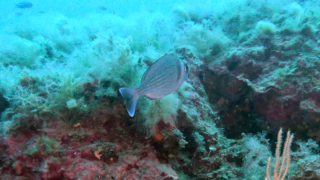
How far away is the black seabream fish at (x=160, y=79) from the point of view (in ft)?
6.80

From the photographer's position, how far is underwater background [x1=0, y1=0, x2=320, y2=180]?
2197mm

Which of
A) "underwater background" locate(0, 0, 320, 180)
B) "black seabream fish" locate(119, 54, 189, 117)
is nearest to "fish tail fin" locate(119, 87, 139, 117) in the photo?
"black seabream fish" locate(119, 54, 189, 117)

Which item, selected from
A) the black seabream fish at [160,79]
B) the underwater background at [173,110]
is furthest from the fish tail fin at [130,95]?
the underwater background at [173,110]

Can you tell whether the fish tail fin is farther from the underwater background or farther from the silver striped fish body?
the underwater background

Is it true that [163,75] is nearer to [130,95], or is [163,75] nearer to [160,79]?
[160,79]

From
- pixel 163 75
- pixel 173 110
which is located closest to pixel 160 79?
pixel 163 75

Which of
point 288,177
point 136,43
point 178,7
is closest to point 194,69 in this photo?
point 136,43

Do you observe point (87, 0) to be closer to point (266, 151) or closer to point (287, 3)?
point (287, 3)

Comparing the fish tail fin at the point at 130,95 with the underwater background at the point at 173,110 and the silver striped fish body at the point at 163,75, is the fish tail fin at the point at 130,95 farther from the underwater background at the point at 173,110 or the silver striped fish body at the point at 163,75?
the underwater background at the point at 173,110

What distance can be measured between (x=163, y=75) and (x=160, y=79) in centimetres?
6

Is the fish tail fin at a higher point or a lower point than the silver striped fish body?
lower

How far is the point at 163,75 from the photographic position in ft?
6.90

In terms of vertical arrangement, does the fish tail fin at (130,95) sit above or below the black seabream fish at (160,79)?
below

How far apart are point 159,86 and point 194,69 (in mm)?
2483
